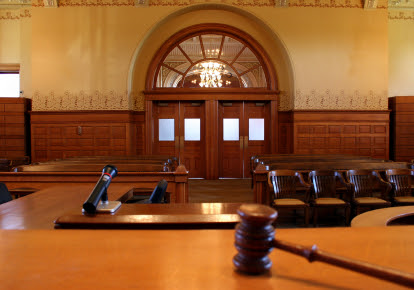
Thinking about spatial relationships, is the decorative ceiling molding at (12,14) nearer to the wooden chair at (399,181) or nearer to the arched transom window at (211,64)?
the arched transom window at (211,64)

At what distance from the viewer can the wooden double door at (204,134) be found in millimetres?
9641

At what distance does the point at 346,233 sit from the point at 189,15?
9296 millimetres

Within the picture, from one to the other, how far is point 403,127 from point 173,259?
1042cm

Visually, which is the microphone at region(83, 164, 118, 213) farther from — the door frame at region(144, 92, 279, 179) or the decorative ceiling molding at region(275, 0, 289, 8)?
the decorative ceiling molding at region(275, 0, 289, 8)

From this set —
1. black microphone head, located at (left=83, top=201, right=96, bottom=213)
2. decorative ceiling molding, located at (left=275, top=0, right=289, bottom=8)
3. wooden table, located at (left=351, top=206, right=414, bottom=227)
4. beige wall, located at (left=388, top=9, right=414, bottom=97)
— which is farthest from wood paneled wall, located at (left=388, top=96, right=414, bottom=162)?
black microphone head, located at (left=83, top=201, right=96, bottom=213)

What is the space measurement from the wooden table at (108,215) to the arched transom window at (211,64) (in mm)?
7292

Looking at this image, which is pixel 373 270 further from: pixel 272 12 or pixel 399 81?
pixel 399 81

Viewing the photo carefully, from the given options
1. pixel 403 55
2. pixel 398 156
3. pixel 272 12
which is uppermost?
pixel 272 12

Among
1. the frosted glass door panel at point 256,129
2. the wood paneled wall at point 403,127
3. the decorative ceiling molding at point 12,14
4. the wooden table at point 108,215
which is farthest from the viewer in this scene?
the frosted glass door panel at point 256,129

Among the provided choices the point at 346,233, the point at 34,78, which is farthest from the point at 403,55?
the point at 34,78

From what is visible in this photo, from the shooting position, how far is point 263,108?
980cm

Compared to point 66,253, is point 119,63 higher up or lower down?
higher up

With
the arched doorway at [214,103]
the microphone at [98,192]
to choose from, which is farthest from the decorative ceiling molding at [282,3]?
the microphone at [98,192]

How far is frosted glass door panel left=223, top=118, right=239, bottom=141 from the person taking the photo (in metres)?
9.73
